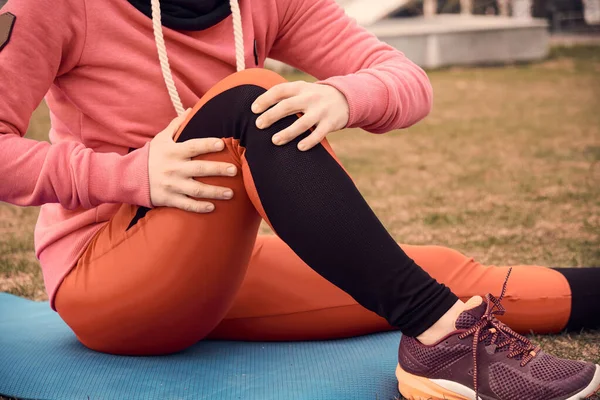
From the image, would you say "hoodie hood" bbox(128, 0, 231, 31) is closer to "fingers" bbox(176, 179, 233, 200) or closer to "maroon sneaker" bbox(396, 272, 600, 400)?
"fingers" bbox(176, 179, 233, 200)

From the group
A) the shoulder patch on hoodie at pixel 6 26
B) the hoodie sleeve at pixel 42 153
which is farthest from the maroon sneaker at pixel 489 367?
the shoulder patch on hoodie at pixel 6 26

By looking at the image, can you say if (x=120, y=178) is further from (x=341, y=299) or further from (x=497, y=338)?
(x=497, y=338)

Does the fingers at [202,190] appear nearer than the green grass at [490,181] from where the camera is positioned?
Yes

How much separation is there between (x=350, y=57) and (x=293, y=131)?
0.58 meters

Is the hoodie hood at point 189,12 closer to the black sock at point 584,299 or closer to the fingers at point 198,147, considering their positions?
the fingers at point 198,147

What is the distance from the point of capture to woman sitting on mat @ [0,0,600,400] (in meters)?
1.52

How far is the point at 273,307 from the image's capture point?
78.5 inches

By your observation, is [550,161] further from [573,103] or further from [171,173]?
[171,173]

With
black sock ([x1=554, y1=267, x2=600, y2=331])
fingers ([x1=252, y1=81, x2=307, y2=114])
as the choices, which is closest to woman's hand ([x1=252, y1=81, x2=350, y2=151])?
fingers ([x1=252, y1=81, x2=307, y2=114])

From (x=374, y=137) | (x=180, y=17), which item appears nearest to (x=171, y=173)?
(x=180, y=17)

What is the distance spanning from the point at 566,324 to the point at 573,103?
16.3 ft

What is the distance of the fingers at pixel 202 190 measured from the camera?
1544 mm

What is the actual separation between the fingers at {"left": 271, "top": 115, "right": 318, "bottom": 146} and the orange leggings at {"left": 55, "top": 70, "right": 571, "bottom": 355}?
10 cm

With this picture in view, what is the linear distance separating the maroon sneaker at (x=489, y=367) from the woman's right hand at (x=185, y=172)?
485 millimetres
